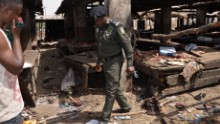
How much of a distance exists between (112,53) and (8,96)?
9.33 ft

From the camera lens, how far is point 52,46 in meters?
21.5

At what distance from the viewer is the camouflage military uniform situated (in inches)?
194

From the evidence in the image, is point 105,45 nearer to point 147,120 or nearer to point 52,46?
point 147,120

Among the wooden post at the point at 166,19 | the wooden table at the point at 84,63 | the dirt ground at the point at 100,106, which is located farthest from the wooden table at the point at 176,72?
the wooden post at the point at 166,19

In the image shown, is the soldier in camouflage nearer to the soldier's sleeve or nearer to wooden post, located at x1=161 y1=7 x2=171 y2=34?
the soldier's sleeve

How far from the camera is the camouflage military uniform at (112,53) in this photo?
492 cm

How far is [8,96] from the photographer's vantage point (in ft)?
7.57

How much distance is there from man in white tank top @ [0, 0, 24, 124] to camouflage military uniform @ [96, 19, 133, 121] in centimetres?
263

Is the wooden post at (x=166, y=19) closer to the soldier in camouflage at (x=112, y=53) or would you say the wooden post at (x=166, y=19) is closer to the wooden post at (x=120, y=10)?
the wooden post at (x=120, y=10)

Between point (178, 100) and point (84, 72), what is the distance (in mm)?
2292

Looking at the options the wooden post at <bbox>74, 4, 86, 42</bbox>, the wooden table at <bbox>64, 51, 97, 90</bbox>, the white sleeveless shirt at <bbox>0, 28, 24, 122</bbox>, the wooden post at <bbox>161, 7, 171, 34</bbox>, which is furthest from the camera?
the wooden post at <bbox>161, 7, 171, 34</bbox>

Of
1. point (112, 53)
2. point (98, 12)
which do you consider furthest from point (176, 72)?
point (98, 12)

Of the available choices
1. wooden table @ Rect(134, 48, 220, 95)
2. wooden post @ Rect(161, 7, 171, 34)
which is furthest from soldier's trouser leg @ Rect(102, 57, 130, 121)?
wooden post @ Rect(161, 7, 171, 34)

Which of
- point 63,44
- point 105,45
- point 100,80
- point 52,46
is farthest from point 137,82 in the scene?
point 52,46
